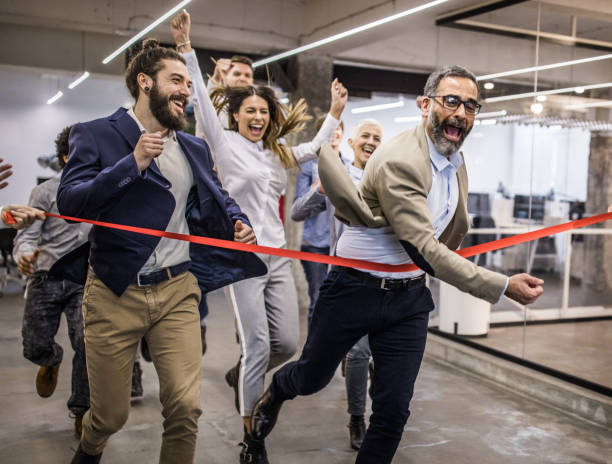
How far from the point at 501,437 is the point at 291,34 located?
5760 mm

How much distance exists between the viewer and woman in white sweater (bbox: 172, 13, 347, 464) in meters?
3.17

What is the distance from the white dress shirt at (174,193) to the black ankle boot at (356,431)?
58.0 inches

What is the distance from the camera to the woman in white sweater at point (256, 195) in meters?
3.17

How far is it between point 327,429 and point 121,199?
199cm

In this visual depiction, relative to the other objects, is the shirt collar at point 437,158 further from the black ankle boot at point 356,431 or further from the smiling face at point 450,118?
the black ankle boot at point 356,431

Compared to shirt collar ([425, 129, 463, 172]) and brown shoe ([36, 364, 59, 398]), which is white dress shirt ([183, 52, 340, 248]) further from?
brown shoe ([36, 364, 59, 398])

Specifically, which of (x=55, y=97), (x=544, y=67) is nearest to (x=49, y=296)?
(x=544, y=67)

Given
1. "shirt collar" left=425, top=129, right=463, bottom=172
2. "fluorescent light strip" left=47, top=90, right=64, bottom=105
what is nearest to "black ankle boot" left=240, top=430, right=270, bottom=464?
"shirt collar" left=425, top=129, right=463, bottom=172

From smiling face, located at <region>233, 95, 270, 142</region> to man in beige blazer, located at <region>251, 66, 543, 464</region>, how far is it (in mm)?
1089

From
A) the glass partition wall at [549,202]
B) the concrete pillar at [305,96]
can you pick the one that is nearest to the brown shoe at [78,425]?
the glass partition wall at [549,202]

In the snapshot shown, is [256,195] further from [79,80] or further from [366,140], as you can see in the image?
[79,80]

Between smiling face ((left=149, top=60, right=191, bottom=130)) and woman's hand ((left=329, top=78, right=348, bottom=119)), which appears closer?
smiling face ((left=149, top=60, right=191, bottom=130))

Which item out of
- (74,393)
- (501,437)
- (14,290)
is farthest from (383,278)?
(14,290)

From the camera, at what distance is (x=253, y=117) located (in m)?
3.41
